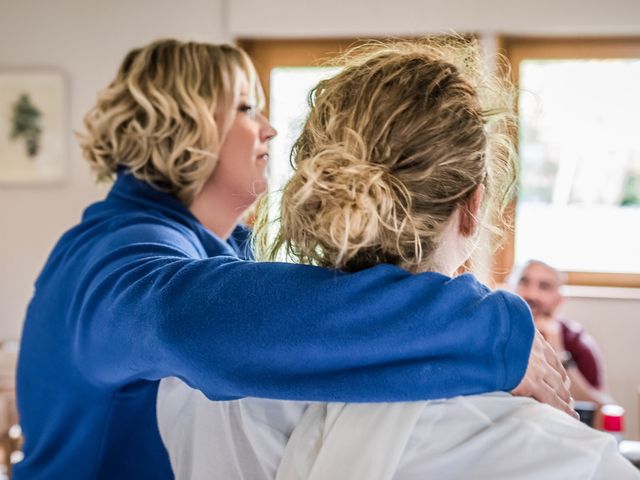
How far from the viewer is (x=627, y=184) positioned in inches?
167

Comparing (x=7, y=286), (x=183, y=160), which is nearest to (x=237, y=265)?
(x=183, y=160)

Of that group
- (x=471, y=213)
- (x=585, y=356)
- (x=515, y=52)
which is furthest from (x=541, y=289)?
(x=471, y=213)

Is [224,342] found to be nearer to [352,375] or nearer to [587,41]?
[352,375]

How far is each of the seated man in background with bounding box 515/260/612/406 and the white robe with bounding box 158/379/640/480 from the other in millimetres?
2543

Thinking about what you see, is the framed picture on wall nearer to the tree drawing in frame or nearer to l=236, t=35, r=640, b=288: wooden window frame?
the tree drawing in frame

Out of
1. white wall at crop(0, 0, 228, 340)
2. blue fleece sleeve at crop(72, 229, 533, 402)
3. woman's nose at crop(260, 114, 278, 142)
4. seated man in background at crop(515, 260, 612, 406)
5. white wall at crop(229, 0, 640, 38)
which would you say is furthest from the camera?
white wall at crop(0, 0, 228, 340)

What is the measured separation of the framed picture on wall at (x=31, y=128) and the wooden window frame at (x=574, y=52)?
8.08 ft

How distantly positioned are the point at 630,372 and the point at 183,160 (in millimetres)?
3393

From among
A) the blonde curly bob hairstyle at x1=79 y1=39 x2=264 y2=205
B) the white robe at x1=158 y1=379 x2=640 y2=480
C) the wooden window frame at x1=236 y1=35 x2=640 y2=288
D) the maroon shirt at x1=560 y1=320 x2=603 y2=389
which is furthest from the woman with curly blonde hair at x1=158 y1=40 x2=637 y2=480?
the wooden window frame at x1=236 y1=35 x2=640 y2=288

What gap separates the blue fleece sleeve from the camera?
704 mm

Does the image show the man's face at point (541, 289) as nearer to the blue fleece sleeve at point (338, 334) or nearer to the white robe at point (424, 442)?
the white robe at point (424, 442)

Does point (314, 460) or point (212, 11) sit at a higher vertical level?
point (212, 11)

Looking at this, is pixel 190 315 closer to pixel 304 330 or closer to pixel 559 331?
pixel 304 330

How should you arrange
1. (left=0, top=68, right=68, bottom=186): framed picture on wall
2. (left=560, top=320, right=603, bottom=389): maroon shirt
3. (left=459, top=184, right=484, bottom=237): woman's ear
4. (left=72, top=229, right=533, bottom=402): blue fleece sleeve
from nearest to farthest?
(left=72, top=229, right=533, bottom=402): blue fleece sleeve
(left=459, top=184, right=484, bottom=237): woman's ear
(left=560, top=320, right=603, bottom=389): maroon shirt
(left=0, top=68, right=68, bottom=186): framed picture on wall
